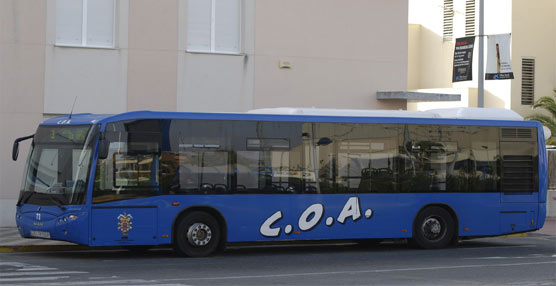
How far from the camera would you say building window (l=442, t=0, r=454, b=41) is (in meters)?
45.9

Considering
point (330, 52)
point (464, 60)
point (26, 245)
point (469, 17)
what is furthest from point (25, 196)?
point (469, 17)

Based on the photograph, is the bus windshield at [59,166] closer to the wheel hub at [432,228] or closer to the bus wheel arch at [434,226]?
the bus wheel arch at [434,226]

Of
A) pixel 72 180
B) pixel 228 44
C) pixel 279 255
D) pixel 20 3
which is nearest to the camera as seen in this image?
pixel 72 180

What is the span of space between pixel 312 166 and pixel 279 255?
1841mm

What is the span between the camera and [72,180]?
16.4 meters

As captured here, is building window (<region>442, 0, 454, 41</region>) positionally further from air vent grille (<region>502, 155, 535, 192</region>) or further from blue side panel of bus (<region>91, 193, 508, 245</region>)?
blue side panel of bus (<region>91, 193, 508, 245</region>)

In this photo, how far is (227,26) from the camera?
24.8m

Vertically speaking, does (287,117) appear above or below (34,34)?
below

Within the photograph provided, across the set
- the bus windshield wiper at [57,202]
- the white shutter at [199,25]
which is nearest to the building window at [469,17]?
the white shutter at [199,25]

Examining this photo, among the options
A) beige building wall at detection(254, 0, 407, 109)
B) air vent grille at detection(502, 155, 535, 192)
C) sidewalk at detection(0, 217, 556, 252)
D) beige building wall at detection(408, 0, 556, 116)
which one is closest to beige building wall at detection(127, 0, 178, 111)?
beige building wall at detection(254, 0, 407, 109)

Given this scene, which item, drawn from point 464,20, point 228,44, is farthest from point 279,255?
point 464,20

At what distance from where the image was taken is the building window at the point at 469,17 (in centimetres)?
4472

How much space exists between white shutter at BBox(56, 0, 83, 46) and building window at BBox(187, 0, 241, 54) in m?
2.88

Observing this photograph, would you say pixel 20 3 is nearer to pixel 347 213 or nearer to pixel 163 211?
pixel 163 211
